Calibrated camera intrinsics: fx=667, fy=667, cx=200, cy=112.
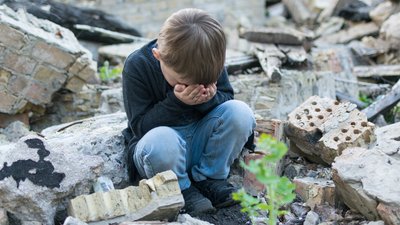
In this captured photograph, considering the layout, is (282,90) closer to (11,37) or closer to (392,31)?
(11,37)

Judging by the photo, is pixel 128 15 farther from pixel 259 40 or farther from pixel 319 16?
pixel 259 40

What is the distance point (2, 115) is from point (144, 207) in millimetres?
2472

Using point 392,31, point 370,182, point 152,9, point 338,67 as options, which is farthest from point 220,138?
point 152,9

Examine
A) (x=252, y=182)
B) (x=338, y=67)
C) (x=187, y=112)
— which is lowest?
(x=338, y=67)

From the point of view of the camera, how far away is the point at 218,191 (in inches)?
132

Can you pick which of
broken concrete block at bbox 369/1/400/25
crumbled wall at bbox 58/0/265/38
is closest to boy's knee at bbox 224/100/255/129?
broken concrete block at bbox 369/1/400/25

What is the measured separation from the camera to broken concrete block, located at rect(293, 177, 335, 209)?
3352mm

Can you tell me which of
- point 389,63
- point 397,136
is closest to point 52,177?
point 397,136

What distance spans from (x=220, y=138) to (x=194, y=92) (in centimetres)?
36

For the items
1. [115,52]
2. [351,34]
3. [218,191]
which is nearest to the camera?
[218,191]

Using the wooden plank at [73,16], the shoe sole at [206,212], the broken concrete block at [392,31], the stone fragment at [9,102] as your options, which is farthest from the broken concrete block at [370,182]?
the broken concrete block at [392,31]

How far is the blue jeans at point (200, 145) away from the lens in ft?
10.5

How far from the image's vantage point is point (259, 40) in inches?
247

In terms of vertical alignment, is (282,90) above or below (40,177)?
below
